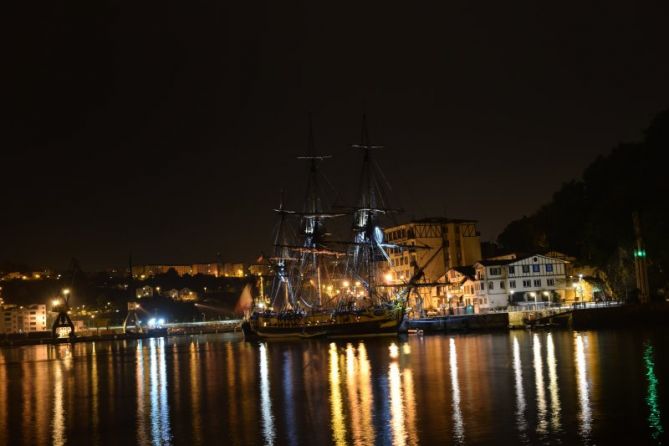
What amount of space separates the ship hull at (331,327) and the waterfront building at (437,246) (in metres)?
26.7

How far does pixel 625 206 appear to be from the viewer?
72562 mm

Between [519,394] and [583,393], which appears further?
[519,394]

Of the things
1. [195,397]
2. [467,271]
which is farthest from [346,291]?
[195,397]

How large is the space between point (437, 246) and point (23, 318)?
325 feet

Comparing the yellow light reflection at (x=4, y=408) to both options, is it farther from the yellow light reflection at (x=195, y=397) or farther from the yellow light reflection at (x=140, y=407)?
the yellow light reflection at (x=195, y=397)

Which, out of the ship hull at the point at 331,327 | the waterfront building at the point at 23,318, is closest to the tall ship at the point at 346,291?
the ship hull at the point at 331,327

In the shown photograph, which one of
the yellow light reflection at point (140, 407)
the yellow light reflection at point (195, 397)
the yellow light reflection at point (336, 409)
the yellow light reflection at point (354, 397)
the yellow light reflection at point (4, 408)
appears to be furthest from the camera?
the yellow light reflection at point (4, 408)

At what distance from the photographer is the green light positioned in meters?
25.2

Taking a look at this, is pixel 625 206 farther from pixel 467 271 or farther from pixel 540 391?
pixel 540 391

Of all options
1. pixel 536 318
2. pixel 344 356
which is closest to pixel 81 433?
pixel 344 356

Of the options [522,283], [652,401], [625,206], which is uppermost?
[625,206]

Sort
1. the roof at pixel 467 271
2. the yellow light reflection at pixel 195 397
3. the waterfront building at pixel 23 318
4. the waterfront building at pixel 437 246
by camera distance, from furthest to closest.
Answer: the waterfront building at pixel 23 318
the waterfront building at pixel 437 246
the roof at pixel 467 271
the yellow light reflection at pixel 195 397

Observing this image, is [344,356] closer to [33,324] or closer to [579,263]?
[579,263]

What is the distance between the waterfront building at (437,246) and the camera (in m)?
125
